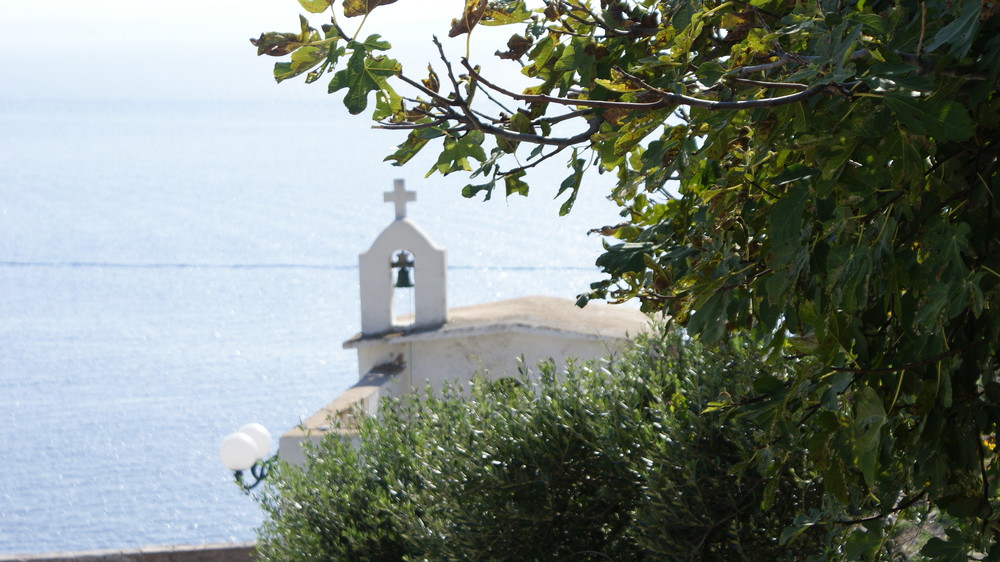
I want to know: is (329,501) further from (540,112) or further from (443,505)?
(540,112)

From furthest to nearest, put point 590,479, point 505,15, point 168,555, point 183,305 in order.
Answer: point 183,305 → point 168,555 → point 590,479 → point 505,15

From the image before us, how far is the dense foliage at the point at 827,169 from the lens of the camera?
1.51 metres

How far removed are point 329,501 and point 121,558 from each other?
3.69 meters

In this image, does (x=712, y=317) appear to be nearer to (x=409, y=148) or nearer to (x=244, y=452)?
(x=409, y=148)

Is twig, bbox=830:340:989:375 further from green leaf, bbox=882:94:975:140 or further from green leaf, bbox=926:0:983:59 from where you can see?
green leaf, bbox=926:0:983:59

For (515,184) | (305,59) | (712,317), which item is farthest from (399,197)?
(305,59)

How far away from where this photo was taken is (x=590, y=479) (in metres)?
3.93

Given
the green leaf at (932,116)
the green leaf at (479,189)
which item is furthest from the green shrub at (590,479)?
the green leaf at (932,116)

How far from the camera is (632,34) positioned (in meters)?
2.31

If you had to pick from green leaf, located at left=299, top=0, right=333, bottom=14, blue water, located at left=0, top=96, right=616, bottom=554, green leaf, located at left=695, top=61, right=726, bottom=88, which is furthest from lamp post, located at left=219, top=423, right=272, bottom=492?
blue water, located at left=0, top=96, right=616, bottom=554

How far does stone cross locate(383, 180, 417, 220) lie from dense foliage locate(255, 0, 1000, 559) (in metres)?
9.46

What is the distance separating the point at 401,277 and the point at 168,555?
15.4 ft

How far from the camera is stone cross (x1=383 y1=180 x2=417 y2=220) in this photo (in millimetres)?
11781

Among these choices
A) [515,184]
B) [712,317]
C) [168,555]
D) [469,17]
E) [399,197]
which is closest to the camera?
[469,17]
